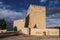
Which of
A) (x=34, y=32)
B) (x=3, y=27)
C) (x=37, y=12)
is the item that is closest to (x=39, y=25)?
(x=37, y=12)

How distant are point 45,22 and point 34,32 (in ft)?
43.5

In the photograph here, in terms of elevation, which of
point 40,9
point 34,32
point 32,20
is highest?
point 40,9

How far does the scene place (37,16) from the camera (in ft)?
115

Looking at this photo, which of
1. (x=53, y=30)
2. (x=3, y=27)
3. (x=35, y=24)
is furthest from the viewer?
(x=3, y=27)

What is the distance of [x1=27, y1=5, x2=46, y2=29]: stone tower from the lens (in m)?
34.7

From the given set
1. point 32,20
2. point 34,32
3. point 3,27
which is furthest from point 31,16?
point 3,27

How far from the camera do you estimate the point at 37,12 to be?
116 ft

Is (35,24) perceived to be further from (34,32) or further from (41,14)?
(34,32)

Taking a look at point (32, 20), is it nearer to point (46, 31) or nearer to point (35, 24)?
point (35, 24)

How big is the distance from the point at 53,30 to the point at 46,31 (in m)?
1.21

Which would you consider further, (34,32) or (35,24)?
(35,24)

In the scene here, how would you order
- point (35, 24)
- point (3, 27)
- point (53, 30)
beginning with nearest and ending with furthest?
1. point (53, 30)
2. point (35, 24)
3. point (3, 27)

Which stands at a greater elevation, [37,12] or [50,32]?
[37,12]

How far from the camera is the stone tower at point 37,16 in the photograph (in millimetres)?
34678
